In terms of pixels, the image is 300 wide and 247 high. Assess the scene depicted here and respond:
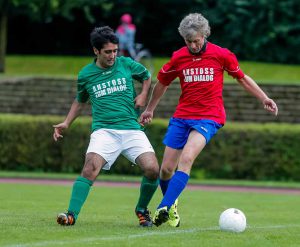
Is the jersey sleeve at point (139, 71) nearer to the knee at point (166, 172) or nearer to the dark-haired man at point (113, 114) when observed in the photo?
the dark-haired man at point (113, 114)

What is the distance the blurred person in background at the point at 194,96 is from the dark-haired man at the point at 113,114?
1.00ft

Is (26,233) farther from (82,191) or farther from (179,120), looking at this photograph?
(179,120)

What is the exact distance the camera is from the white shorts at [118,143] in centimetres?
998

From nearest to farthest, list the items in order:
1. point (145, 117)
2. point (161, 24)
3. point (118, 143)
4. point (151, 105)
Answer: point (118, 143) → point (145, 117) → point (151, 105) → point (161, 24)

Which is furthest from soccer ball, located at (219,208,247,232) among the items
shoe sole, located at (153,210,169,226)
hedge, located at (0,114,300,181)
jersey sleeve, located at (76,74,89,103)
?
hedge, located at (0,114,300,181)

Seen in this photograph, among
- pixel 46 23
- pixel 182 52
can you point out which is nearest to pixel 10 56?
pixel 46 23

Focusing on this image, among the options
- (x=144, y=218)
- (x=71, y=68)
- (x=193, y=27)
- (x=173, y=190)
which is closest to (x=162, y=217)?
(x=173, y=190)

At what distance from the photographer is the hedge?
806 inches

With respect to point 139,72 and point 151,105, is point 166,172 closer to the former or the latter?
point 151,105

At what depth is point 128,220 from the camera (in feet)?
36.0

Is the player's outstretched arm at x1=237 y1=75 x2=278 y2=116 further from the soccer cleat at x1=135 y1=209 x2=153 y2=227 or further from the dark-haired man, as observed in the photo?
the soccer cleat at x1=135 y1=209 x2=153 y2=227

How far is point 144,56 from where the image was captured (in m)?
30.9

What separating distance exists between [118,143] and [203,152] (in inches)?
410

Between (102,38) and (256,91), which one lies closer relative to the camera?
(102,38)
